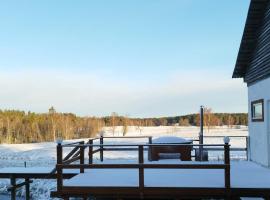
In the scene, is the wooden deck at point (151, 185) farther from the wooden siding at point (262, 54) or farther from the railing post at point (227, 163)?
the wooden siding at point (262, 54)

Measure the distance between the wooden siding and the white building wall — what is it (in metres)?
0.26

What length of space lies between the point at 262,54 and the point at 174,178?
16.8 ft

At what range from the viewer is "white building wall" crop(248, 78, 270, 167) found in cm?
1208

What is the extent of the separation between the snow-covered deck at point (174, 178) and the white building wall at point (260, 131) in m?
0.98

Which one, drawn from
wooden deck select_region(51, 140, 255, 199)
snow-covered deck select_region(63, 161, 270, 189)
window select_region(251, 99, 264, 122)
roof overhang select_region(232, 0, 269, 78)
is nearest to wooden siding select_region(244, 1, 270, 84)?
roof overhang select_region(232, 0, 269, 78)

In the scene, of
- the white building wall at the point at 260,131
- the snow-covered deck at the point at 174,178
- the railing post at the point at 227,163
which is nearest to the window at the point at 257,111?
the white building wall at the point at 260,131

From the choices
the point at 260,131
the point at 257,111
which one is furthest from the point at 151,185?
the point at 257,111

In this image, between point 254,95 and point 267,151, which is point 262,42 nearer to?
point 254,95

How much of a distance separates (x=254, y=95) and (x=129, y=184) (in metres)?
6.57

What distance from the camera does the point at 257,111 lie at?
13570mm

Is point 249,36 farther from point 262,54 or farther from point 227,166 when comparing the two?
point 227,166

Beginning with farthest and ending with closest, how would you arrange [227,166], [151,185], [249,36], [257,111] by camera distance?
[257,111] < [249,36] < [151,185] < [227,166]

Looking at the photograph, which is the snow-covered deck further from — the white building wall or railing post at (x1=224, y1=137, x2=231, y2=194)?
the white building wall

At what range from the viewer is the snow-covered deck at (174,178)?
8969 millimetres
